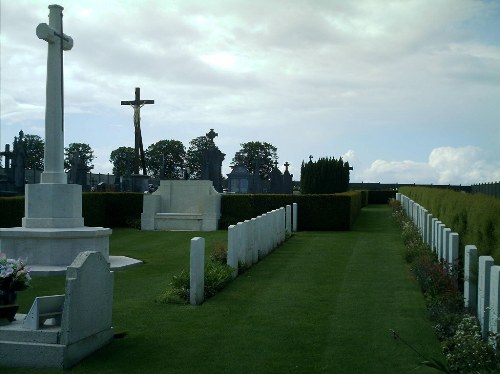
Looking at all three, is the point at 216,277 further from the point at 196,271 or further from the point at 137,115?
the point at 137,115

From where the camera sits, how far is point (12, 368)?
6.00m

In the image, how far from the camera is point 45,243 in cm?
1198

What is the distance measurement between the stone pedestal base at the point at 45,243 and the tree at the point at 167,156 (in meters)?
59.8

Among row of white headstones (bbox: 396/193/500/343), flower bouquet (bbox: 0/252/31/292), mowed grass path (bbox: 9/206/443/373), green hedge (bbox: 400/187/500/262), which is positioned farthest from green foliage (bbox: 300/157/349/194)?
flower bouquet (bbox: 0/252/31/292)

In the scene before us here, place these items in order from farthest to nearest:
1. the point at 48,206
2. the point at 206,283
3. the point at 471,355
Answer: the point at 48,206, the point at 206,283, the point at 471,355

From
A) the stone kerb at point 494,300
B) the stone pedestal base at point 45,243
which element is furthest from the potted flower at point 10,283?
the stone pedestal base at point 45,243

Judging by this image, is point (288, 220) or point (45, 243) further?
point (288, 220)

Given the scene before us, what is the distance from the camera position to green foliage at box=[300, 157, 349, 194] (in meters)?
34.6

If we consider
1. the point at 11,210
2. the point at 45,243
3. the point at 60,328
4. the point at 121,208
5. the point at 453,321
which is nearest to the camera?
the point at 60,328

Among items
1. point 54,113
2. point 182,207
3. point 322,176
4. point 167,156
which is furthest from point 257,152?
point 54,113

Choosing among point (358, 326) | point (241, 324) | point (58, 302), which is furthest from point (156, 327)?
point (358, 326)

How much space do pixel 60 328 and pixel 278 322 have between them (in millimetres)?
2892

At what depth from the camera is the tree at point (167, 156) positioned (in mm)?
72500

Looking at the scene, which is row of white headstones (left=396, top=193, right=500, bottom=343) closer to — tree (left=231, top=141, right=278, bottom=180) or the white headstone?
the white headstone
